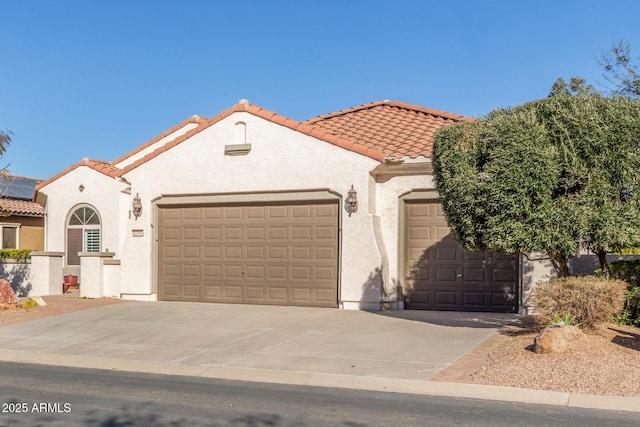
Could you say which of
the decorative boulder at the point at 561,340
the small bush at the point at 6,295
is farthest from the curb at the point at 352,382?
the small bush at the point at 6,295

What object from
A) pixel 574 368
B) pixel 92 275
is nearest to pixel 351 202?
pixel 92 275

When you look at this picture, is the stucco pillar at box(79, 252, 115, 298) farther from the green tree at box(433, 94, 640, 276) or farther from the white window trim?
the green tree at box(433, 94, 640, 276)

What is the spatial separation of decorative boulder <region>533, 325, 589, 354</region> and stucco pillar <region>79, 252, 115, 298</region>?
42.7ft

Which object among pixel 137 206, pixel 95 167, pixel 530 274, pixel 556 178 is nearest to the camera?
pixel 556 178

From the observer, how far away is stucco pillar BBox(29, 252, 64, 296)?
70.7ft

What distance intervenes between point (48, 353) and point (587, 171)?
9535 mm

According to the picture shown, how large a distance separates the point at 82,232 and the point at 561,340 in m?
17.7

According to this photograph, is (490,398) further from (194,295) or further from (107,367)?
(194,295)

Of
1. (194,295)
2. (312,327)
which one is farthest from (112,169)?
(312,327)

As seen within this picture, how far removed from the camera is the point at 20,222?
1131 inches

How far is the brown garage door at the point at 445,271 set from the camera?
16438 millimetres

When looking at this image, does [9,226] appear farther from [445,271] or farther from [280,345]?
[280,345]

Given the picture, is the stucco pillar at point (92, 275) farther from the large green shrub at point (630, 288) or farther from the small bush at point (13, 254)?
the large green shrub at point (630, 288)

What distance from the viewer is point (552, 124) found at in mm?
12148
